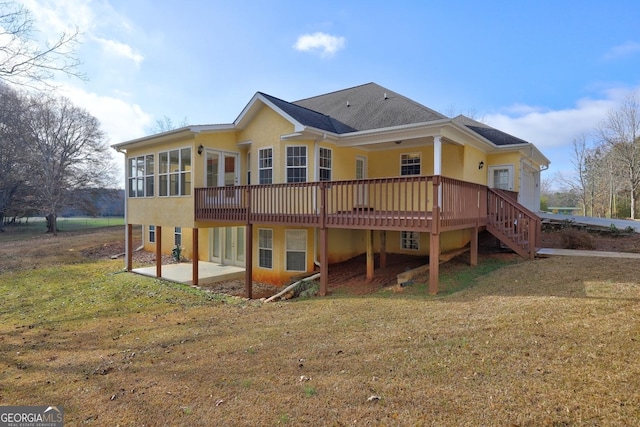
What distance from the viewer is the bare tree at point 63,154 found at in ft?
96.4

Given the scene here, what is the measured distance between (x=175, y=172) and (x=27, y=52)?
5.26 m

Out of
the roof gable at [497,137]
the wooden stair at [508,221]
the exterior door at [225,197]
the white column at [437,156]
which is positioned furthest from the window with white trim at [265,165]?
the roof gable at [497,137]

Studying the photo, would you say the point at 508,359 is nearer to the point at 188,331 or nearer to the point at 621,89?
the point at 188,331

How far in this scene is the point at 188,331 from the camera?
673 cm

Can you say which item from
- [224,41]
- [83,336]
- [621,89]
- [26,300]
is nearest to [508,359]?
[83,336]

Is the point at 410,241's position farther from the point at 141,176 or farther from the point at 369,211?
the point at 141,176

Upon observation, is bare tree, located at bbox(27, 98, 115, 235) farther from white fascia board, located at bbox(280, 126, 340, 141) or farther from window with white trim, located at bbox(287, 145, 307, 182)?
white fascia board, located at bbox(280, 126, 340, 141)

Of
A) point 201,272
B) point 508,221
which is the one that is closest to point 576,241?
point 508,221

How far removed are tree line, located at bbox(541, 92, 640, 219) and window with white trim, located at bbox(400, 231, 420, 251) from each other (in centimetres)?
2294

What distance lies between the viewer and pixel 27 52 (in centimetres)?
938

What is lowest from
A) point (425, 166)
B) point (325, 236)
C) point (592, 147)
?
point (325, 236)

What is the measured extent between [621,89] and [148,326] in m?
39.5

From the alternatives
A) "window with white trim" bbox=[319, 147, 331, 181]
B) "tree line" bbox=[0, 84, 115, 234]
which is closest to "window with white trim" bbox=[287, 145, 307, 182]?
"window with white trim" bbox=[319, 147, 331, 181]

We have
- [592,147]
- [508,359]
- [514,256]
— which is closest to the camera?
[508,359]
